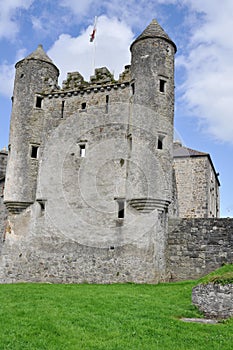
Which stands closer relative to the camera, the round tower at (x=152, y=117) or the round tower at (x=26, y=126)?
the round tower at (x=152, y=117)

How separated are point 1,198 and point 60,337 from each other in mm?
18228

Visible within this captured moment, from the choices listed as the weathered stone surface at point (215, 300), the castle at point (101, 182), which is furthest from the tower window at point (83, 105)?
the weathered stone surface at point (215, 300)

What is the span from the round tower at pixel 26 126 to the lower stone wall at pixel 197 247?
7817mm

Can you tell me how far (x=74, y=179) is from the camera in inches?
810

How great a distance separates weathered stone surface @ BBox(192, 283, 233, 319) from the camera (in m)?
10.4

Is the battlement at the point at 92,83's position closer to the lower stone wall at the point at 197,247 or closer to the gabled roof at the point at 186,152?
the lower stone wall at the point at 197,247

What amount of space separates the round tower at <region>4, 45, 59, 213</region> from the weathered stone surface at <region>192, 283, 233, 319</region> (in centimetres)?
1234

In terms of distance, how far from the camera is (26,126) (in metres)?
22.0

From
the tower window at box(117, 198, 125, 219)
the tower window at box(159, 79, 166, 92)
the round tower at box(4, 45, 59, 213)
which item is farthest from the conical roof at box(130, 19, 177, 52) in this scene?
the tower window at box(117, 198, 125, 219)

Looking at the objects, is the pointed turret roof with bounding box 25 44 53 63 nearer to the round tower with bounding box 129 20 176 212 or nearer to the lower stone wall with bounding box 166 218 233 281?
the round tower with bounding box 129 20 176 212

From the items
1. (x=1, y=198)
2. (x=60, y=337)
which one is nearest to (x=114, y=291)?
(x=60, y=337)

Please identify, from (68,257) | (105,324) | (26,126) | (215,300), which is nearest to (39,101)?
(26,126)

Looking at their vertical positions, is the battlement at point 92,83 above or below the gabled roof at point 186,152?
above

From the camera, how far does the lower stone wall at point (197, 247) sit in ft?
59.0
